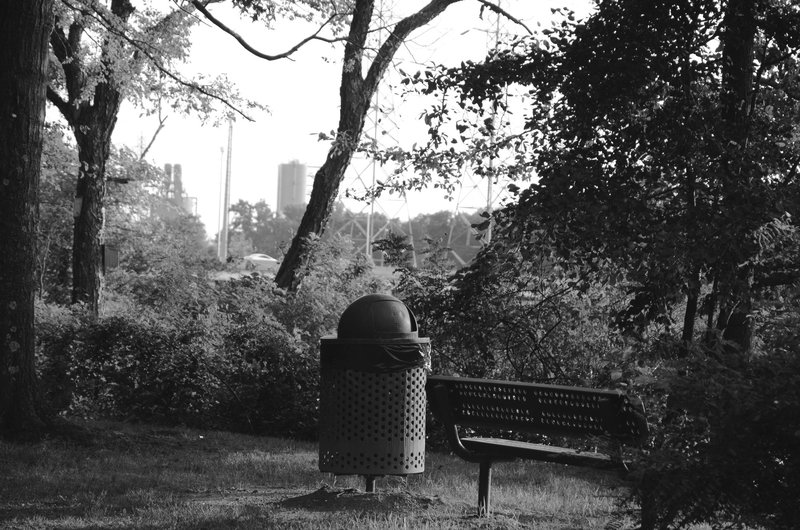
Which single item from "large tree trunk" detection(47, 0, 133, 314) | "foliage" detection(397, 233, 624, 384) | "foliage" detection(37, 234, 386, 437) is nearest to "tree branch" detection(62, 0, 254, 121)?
"large tree trunk" detection(47, 0, 133, 314)

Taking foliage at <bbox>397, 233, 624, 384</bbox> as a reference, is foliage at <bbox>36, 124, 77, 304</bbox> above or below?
above

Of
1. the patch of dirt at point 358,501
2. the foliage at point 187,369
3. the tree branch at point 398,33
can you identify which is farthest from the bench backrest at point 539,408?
the tree branch at point 398,33

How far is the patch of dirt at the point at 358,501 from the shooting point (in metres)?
6.32

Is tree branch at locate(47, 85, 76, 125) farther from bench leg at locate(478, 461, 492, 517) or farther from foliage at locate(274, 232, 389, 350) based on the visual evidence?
bench leg at locate(478, 461, 492, 517)

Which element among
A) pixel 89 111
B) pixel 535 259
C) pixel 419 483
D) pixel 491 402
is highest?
pixel 89 111

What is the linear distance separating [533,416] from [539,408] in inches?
3.8

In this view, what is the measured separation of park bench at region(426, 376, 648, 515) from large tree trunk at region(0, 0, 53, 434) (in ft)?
14.5

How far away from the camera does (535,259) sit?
8328 millimetres

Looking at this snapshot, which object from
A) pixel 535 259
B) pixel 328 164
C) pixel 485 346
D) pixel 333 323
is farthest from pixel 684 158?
pixel 328 164

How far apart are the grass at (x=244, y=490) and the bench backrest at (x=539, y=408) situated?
34 cm

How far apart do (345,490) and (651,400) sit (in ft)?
7.44

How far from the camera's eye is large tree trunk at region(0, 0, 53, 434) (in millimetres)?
9172

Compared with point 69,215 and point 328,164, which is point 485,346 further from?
point 69,215

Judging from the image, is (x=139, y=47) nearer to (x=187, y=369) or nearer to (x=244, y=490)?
(x=187, y=369)
